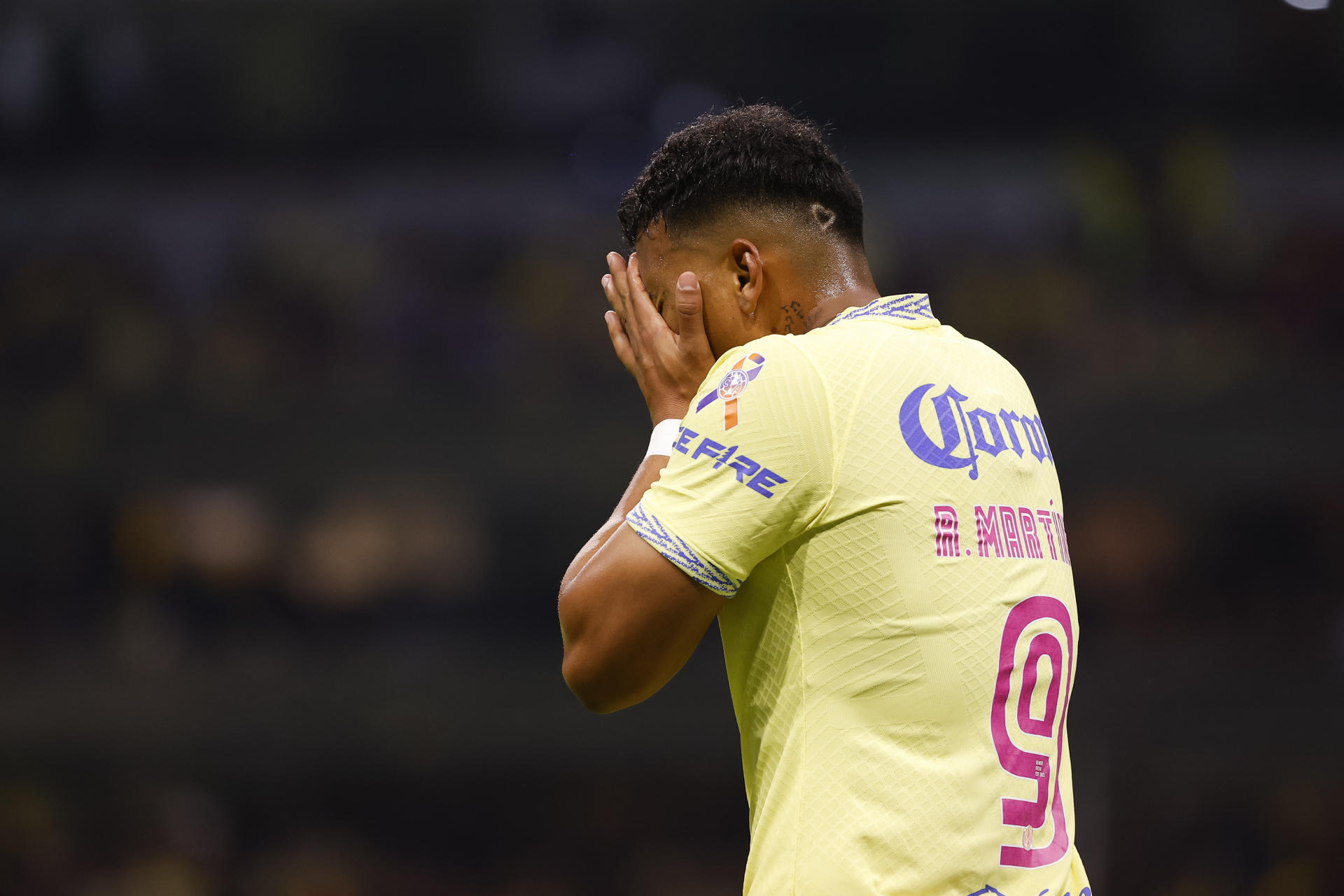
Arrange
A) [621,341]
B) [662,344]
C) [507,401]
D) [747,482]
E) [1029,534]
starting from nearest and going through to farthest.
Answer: [747,482], [1029,534], [662,344], [621,341], [507,401]

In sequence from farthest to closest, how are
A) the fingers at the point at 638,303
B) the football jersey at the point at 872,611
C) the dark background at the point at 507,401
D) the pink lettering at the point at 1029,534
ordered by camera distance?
the dark background at the point at 507,401 → the fingers at the point at 638,303 → the pink lettering at the point at 1029,534 → the football jersey at the point at 872,611

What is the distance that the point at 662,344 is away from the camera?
5.24 feet

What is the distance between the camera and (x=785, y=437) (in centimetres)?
126

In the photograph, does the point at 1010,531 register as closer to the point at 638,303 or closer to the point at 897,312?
the point at 897,312

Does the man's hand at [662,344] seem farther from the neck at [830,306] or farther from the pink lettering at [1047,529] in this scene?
the pink lettering at [1047,529]

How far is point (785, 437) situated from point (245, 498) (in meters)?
3.53

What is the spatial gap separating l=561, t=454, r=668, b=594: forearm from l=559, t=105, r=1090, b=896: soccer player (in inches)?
0.4

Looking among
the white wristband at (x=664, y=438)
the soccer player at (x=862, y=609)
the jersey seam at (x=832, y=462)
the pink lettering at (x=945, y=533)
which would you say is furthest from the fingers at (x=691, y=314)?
the pink lettering at (x=945, y=533)

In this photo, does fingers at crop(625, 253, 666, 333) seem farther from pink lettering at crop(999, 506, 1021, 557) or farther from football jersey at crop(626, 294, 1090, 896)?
pink lettering at crop(999, 506, 1021, 557)

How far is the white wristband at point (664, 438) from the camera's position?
5.03ft

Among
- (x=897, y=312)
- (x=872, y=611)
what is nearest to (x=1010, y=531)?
(x=872, y=611)

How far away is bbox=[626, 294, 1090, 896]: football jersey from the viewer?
1.25 m

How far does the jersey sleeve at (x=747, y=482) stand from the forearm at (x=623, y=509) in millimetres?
102

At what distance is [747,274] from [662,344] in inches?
6.3
